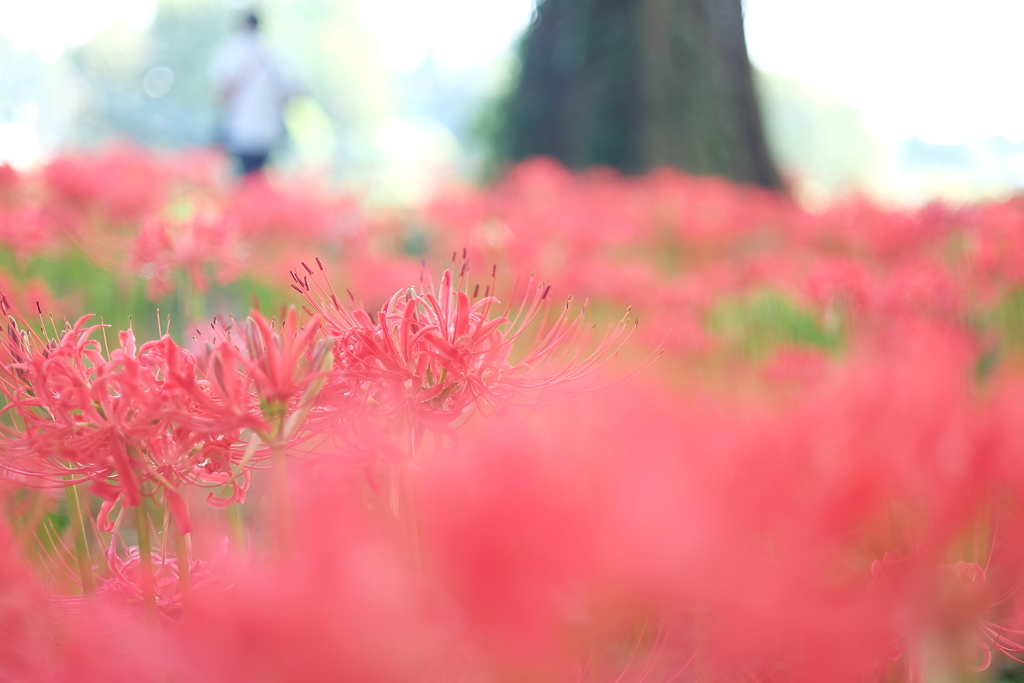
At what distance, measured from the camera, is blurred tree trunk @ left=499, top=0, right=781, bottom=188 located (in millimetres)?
4918

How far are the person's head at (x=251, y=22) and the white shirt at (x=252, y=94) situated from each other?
0.04m

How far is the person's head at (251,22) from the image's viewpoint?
15.9 ft

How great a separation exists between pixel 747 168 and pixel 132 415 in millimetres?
5636

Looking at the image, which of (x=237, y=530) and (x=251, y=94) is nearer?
(x=237, y=530)

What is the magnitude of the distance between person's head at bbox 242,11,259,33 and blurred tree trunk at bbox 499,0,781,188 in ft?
6.36

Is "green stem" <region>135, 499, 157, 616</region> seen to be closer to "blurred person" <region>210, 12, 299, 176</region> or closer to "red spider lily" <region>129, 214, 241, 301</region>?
"red spider lily" <region>129, 214, 241, 301</region>

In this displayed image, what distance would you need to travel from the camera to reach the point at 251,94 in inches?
188

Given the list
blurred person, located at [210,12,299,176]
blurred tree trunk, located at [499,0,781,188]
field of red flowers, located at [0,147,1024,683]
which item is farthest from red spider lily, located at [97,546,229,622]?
blurred tree trunk, located at [499,0,781,188]

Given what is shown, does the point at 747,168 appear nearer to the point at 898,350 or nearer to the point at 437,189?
the point at 437,189

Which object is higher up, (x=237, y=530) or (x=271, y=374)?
(x=271, y=374)

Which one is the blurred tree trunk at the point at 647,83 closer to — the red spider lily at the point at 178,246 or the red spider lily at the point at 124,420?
the red spider lily at the point at 178,246

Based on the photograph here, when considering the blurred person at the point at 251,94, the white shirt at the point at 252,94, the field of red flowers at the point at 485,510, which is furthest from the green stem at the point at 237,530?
the white shirt at the point at 252,94

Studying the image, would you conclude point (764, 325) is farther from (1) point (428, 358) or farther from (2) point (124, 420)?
(2) point (124, 420)

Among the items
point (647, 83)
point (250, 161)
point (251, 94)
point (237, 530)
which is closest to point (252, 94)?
point (251, 94)
